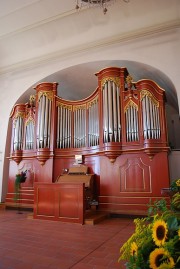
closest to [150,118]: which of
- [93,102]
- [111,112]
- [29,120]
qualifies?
[111,112]

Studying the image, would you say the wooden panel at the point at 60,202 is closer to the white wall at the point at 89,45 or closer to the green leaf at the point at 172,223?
the white wall at the point at 89,45

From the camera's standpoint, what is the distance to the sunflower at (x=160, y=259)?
685mm

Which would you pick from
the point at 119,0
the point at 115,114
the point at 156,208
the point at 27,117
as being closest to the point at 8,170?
the point at 27,117

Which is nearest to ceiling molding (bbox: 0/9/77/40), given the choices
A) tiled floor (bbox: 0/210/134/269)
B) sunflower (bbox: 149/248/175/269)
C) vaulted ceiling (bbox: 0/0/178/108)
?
vaulted ceiling (bbox: 0/0/178/108)

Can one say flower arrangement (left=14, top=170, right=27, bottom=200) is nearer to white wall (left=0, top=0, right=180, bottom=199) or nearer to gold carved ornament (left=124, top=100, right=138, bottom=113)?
white wall (left=0, top=0, right=180, bottom=199)

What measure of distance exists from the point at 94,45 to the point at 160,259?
7176mm

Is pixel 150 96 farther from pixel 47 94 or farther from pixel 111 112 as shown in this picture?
pixel 47 94

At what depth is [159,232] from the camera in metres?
0.79

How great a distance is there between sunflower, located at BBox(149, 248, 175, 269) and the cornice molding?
6761mm

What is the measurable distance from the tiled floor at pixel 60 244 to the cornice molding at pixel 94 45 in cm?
522

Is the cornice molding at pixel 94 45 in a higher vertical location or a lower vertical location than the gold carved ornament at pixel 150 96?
higher

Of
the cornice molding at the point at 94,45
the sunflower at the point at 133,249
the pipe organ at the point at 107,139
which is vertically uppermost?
the cornice molding at the point at 94,45

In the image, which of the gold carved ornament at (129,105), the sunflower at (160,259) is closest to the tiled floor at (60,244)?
the sunflower at (160,259)

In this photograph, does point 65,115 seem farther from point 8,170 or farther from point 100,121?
point 8,170
